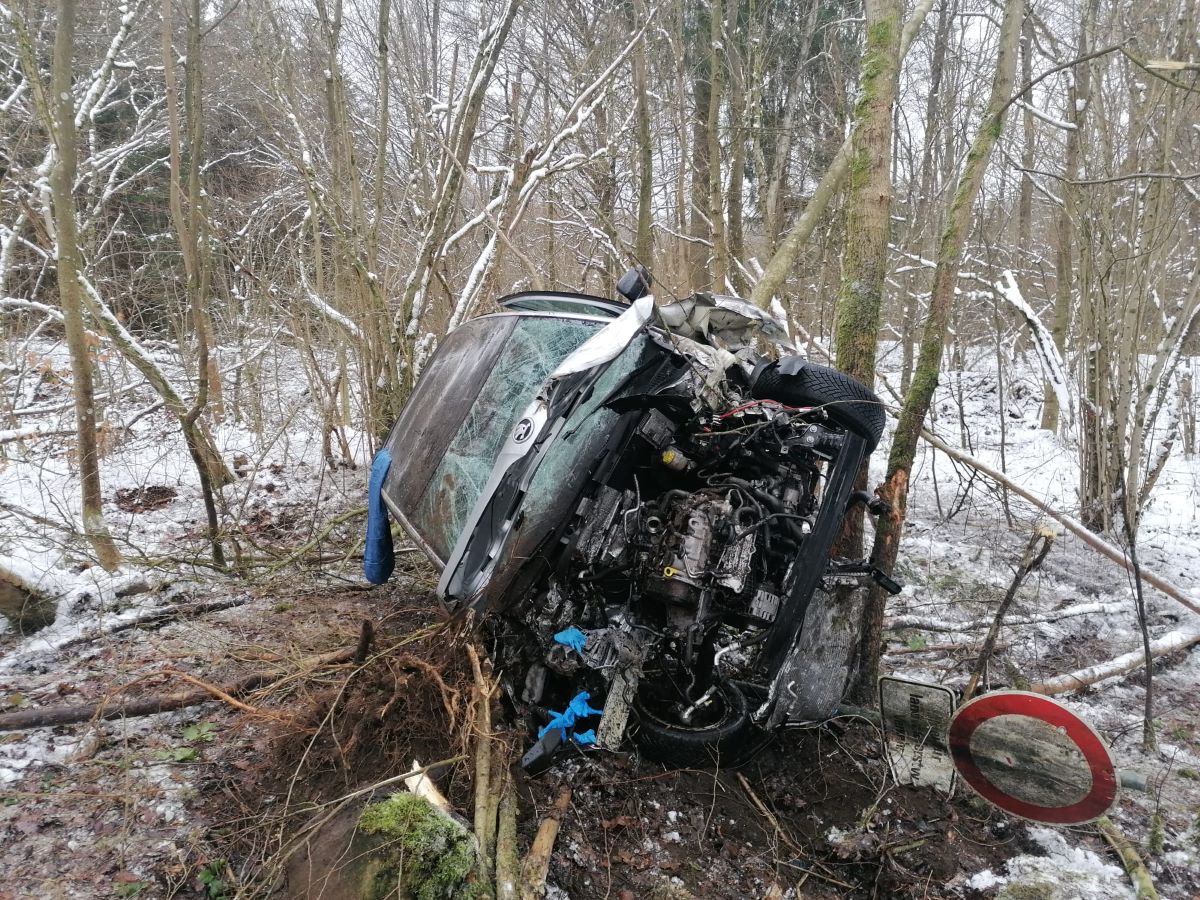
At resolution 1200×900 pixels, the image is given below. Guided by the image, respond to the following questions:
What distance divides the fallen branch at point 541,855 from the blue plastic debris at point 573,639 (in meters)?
0.59

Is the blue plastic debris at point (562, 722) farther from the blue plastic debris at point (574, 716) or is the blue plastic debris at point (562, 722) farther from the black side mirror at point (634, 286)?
the black side mirror at point (634, 286)

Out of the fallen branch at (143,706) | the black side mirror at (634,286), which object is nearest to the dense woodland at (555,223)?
the fallen branch at (143,706)

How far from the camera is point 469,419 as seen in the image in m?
3.36

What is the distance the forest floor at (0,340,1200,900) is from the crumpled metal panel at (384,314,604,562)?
61 centimetres

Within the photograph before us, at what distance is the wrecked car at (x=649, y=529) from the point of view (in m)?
2.81

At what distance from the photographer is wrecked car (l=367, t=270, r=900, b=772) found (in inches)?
111

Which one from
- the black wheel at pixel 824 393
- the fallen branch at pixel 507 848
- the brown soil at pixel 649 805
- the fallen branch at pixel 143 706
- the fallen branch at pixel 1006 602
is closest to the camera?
the fallen branch at pixel 507 848

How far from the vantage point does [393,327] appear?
261 inches

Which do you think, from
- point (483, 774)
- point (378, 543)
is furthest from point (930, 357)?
point (378, 543)

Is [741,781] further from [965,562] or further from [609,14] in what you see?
[609,14]

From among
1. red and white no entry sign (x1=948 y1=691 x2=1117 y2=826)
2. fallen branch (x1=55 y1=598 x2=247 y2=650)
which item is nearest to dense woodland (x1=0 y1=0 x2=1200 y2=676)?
fallen branch (x1=55 y1=598 x2=247 y2=650)

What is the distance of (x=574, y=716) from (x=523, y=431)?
4.28 feet

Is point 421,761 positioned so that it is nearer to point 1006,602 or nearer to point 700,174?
point 1006,602

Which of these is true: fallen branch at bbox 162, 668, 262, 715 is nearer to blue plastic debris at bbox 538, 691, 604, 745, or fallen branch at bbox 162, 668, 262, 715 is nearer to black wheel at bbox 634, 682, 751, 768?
blue plastic debris at bbox 538, 691, 604, 745
